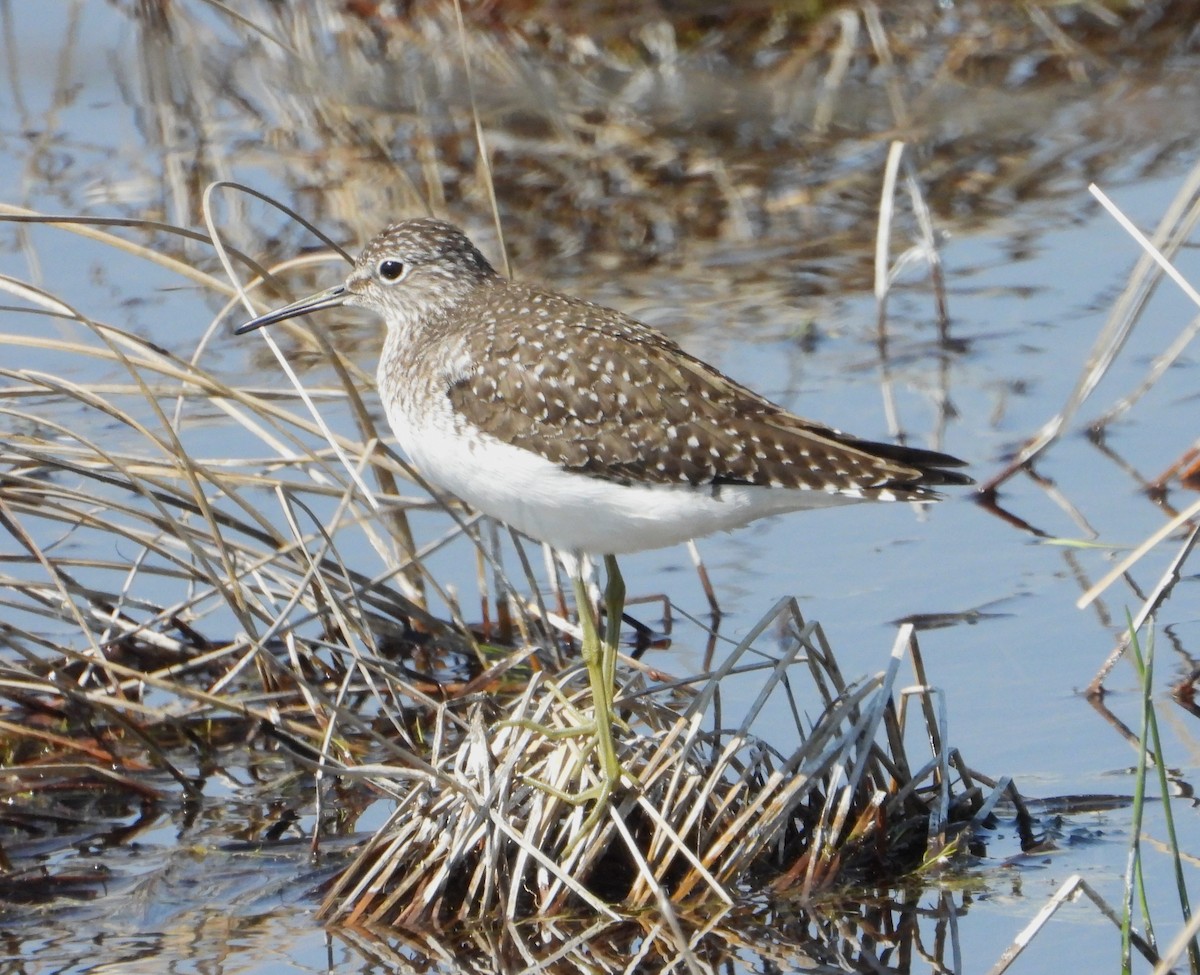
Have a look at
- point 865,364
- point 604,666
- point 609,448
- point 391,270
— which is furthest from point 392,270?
point 865,364

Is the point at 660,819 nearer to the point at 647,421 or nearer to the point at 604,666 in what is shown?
the point at 604,666

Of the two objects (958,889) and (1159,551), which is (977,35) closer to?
(1159,551)

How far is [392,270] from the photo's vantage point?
7.27 metres

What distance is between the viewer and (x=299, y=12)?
1450 cm

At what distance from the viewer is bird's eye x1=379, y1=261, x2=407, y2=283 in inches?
285

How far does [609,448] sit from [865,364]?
14.0ft

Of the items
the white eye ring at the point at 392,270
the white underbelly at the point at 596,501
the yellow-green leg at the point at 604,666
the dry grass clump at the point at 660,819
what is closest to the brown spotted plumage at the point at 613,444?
the white underbelly at the point at 596,501

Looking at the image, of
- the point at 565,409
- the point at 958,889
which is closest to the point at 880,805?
the point at 958,889

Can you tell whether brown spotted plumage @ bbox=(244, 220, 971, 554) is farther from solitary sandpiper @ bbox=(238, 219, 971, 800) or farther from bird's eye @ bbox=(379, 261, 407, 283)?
bird's eye @ bbox=(379, 261, 407, 283)

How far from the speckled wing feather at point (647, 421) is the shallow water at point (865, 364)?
1231 mm

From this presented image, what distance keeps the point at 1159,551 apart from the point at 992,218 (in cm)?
451

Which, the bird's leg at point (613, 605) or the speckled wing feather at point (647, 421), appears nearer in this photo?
the speckled wing feather at point (647, 421)

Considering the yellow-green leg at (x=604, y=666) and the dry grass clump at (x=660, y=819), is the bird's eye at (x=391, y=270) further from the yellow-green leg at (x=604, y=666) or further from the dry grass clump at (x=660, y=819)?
the dry grass clump at (x=660, y=819)

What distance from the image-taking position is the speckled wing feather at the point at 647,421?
233 inches
